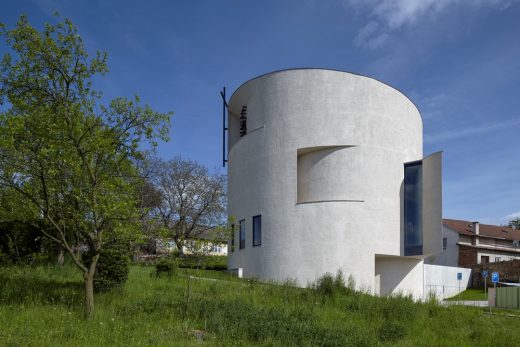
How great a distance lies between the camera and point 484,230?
6034 cm

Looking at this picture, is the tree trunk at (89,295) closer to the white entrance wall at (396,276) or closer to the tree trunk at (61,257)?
the tree trunk at (61,257)

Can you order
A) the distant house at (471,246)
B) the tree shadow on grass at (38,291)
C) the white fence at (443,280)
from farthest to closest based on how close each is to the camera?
1. the distant house at (471,246)
2. the white fence at (443,280)
3. the tree shadow on grass at (38,291)

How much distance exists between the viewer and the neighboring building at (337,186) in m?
25.0

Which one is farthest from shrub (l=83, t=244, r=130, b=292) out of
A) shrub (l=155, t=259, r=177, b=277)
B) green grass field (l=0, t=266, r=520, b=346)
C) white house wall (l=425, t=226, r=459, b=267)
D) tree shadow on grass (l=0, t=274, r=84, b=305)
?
white house wall (l=425, t=226, r=459, b=267)

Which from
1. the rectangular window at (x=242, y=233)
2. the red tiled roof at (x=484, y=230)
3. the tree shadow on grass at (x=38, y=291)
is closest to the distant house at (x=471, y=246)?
the red tiled roof at (x=484, y=230)

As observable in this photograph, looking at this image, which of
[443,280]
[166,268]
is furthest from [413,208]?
[443,280]

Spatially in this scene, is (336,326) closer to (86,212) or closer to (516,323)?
(86,212)

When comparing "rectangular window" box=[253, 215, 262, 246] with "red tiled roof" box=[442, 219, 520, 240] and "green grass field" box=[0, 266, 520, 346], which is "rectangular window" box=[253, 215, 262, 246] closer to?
"green grass field" box=[0, 266, 520, 346]

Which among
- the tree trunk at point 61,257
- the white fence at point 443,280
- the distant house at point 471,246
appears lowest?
the white fence at point 443,280

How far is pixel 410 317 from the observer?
1630 cm

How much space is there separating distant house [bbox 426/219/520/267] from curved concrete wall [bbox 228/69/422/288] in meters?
31.1

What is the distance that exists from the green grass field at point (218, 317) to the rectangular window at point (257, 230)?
690cm

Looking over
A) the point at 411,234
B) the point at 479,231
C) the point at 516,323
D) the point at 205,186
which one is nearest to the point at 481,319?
the point at 516,323

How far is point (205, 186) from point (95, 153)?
34.9 meters
